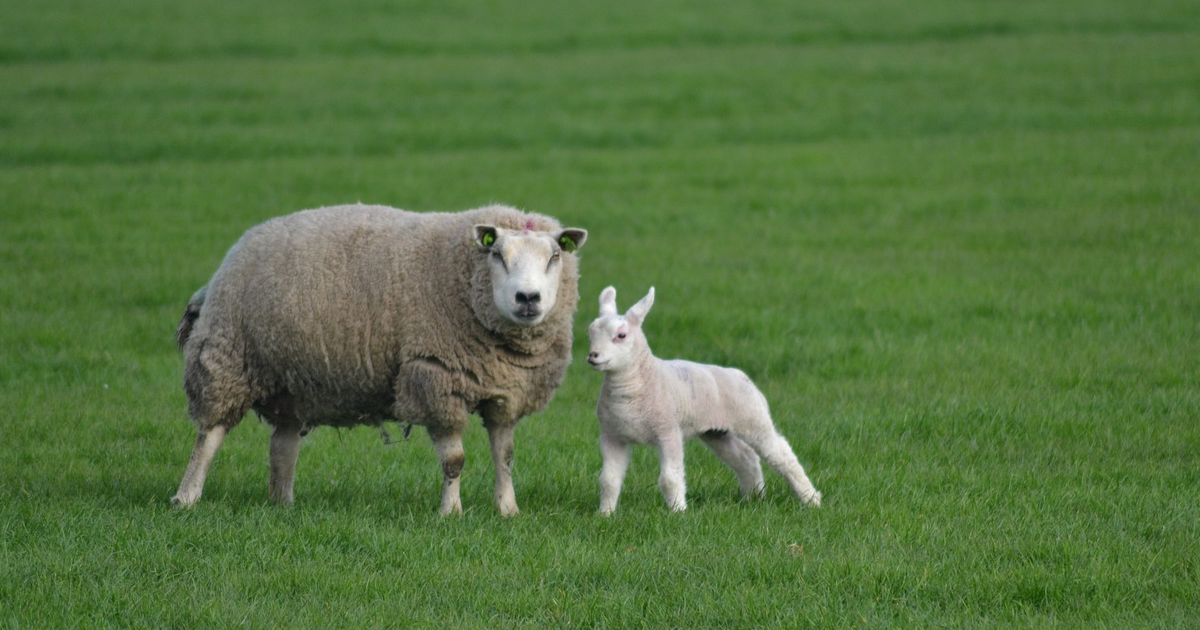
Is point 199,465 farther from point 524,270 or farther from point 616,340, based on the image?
point 616,340

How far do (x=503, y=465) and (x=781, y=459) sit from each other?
151 centimetres

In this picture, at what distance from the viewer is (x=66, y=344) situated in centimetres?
1142

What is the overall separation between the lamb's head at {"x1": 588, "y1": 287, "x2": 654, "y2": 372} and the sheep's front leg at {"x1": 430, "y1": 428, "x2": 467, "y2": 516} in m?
0.93

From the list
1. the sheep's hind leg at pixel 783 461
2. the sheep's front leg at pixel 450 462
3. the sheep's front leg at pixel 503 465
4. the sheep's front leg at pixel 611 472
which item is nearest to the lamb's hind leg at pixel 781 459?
the sheep's hind leg at pixel 783 461

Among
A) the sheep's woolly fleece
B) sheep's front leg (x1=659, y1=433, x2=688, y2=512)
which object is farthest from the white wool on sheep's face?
sheep's front leg (x1=659, y1=433, x2=688, y2=512)

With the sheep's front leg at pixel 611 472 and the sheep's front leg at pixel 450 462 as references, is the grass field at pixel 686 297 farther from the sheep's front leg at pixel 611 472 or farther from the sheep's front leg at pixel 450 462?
the sheep's front leg at pixel 450 462

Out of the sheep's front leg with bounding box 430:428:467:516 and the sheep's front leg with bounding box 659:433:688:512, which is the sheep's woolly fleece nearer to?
the sheep's front leg with bounding box 430:428:467:516

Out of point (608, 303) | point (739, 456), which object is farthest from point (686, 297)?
point (608, 303)

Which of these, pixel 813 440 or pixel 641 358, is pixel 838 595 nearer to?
pixel 641 358

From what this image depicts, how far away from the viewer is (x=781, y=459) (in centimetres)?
747

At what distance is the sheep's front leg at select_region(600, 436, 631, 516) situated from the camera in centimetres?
723

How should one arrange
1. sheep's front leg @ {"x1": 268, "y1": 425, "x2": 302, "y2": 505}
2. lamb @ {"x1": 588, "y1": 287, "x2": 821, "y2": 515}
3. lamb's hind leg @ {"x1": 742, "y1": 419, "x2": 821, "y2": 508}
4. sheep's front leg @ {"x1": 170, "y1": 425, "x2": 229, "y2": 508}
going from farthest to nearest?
1. sheep's front leg @ {"x1": 268, "y1": 425, "x2": 302, "y2": 505}
2. sheep's front leg @ {"x1": 170, "y1": 425, "x2": 229, "y2": 508}
3. lamb's hind leg @ {"x1": 742, "y1": 419, "x2": 821, "y2": 508}
4. lamb @ {"x1": 588, "y1": 287, "x2": 821, "y2": 515}

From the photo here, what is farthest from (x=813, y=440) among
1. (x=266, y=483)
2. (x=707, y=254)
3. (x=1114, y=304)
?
(x=707, y=254)

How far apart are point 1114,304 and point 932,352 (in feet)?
7.13
